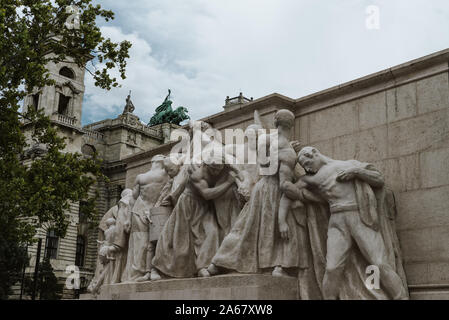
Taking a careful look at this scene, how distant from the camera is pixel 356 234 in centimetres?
792

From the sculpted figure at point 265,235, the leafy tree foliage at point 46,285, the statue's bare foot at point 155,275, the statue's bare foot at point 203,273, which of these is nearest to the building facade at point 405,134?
the sculpted figure at point 265,235

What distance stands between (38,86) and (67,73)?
40.7m

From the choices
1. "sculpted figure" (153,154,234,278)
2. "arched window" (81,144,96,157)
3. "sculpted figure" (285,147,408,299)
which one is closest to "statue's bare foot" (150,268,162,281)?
"sculpted figure" (153,154,234,278)

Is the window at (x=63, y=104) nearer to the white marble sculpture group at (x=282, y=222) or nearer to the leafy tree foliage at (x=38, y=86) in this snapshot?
the leafy tree foliage at (x=38, y=86)

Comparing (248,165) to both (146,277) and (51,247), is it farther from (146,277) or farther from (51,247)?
(51,247)

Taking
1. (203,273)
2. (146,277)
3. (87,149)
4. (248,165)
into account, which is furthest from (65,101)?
(203,273)

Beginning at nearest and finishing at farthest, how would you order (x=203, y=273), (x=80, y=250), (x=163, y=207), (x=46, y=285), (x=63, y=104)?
1. (x=203, y=273)
2. (x=163, y=207)
3. (x=46, y=285)
4. (x=80, y=250)
5. (x=63, y=104)

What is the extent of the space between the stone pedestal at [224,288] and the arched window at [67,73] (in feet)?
161

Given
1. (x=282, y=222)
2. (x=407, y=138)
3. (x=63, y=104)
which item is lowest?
(x=282, y=222)

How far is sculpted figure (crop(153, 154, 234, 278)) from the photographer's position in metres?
9.77

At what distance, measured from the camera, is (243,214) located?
903 cm

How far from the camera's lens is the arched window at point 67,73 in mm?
56281

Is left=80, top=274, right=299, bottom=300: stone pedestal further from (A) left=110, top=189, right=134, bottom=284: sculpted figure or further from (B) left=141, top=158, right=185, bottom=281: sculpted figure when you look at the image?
(A) left=110, top=189, right=134, bottom=284: sculpted figure
